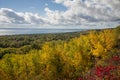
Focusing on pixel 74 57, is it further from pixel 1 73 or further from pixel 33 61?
pixel 1 73

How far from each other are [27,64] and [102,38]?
2504cm

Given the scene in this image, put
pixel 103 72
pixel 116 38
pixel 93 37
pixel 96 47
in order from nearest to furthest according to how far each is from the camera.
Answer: pixel 103 72 → pixel 96 47 → pixel 93 37 → pixel 116 38

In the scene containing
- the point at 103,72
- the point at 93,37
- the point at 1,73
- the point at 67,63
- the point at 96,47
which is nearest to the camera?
the point at 103,72

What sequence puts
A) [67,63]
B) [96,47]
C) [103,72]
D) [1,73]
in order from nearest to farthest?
1. [103,72]
2. [1,73]
3. [67,63]
4. [96,47]

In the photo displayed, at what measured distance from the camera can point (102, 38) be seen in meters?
68.3

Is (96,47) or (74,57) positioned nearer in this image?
(74,57)

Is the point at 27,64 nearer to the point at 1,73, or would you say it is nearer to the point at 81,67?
the point at 1,73

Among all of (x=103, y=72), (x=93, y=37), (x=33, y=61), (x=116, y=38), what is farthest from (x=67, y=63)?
(x=103, y=72)

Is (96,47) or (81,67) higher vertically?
(96,47)

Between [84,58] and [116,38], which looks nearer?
[84,58]

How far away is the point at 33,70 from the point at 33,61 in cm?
232

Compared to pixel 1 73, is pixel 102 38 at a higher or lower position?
higher

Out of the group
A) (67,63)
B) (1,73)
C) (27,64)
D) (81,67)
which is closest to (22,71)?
(27,64)

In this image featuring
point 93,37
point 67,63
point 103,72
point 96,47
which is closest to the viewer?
point 103,72
